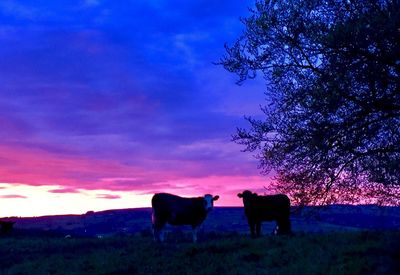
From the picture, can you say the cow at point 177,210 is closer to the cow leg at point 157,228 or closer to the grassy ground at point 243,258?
the cow leg at point 157,228

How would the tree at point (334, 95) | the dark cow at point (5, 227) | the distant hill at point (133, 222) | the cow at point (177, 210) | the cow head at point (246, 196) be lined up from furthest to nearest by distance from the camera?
the distant hill at point (133, 222) < the dark cow at point (5, 227) < the cow at point (177, 210) < the cow head at point (246, 196) < the tree at point (334, 95)

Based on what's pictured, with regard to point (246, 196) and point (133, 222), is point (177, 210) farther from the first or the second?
point (133, 222)

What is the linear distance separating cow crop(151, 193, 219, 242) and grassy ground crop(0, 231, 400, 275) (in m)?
5.60

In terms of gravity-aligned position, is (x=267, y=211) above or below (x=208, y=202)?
below

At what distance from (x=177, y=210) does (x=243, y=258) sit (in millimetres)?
13255

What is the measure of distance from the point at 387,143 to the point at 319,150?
2.79 metres

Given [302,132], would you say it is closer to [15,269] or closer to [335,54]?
[335,54]

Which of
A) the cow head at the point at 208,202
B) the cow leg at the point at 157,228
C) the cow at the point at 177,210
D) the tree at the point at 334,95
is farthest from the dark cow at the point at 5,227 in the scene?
the tree at the point at 334,95

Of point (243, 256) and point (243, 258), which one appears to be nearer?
point (243, 258)

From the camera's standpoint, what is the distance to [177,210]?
35375mm

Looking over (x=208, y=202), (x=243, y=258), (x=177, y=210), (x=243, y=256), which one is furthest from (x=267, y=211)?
(x=243, y=258)

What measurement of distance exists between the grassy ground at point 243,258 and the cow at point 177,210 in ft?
18.4

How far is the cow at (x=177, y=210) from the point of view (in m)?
Result: 34.5

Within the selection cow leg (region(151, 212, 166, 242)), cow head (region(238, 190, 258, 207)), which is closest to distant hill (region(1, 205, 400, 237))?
cow head (region(238, 190, 258, 207))
